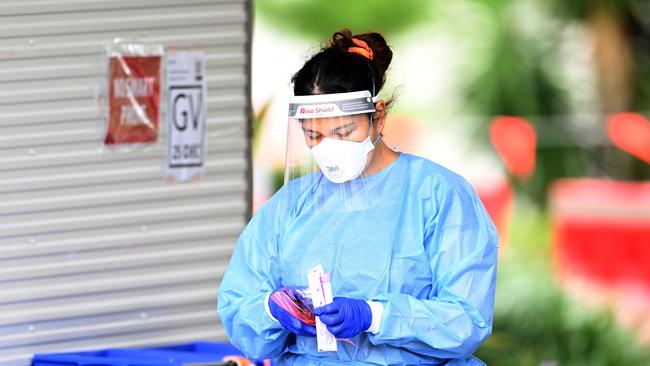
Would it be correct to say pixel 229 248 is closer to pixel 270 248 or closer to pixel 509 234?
pixel 270 248

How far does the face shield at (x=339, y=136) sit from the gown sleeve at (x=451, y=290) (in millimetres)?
220

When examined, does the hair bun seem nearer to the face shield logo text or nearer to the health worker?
the health worker

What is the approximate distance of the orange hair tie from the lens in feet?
11.9

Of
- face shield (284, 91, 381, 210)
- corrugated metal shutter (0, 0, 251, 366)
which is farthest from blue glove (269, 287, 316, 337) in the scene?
corrugated metal shutter (0, 0, 251, 366)

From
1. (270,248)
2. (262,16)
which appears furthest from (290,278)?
(262,16)

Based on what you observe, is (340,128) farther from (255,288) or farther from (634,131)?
(634,131)

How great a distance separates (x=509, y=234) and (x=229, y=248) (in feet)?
18.0

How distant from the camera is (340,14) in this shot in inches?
950

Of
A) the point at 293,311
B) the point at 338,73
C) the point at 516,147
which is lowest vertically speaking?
the point at 516,147

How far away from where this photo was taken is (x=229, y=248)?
525cm

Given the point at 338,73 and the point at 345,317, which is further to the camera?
the point at 338,73

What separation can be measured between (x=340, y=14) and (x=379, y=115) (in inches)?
815

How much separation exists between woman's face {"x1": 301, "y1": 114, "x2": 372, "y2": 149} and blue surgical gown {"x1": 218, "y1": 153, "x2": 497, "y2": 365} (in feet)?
0.56

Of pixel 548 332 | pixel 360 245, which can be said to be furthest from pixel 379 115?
pixel 548 332
